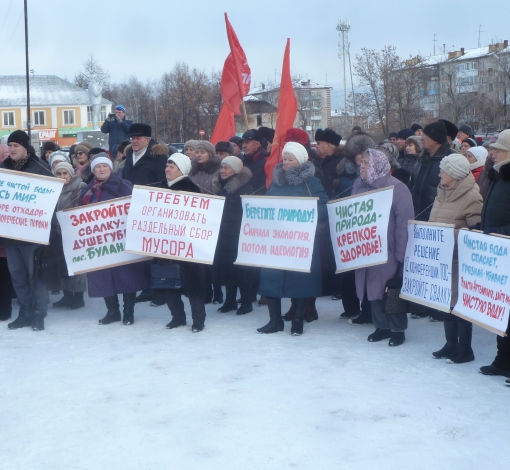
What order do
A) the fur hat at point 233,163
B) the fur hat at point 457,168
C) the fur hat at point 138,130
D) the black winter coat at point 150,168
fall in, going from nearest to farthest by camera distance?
the fur hat at point 457,168 < the fur hat at point 233,163 < the fur hat at point 138,130 < the black winter coat at point 150,168

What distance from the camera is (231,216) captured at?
324 inches

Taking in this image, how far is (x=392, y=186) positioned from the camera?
6719mm

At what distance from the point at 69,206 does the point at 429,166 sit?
3840 millimetres

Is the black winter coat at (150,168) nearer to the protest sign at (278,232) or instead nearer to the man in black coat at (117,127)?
the protest sign at (278,232)

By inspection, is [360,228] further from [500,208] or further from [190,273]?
[190,273]

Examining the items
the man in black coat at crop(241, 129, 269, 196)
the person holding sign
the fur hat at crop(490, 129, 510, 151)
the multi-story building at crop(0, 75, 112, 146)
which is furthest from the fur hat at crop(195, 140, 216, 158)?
the multi-story building at crop(0, 75, 112, 146)

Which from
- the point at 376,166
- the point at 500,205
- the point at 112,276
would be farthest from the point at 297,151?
the point at 112,276

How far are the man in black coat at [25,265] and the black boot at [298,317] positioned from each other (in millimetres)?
2572

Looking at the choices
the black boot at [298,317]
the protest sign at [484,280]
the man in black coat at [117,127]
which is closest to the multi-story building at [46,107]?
the man in black coat at [117,127]

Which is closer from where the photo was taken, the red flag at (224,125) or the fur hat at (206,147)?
the fur hat at (206,147)

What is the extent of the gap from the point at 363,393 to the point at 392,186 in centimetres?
208

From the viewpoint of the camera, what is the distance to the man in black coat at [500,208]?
562 cm

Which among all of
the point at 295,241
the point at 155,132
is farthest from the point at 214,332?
the point at 155,132

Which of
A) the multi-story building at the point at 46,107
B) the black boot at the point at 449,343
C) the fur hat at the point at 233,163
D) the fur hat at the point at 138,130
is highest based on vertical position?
the multi-story building at the point at 46,107
